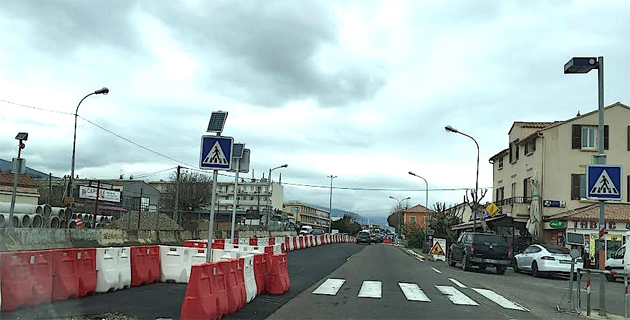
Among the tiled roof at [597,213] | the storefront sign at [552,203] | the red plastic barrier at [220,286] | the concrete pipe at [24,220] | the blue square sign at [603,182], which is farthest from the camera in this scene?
the storefront sign at [552,203]

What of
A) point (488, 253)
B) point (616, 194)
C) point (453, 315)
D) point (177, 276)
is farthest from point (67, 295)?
point (488, 253)

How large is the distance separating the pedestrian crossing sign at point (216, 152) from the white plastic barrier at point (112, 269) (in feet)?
8.61

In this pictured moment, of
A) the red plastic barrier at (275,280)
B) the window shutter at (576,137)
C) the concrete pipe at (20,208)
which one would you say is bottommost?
the red plastic barrier at (275,280)

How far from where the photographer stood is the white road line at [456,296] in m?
12.5

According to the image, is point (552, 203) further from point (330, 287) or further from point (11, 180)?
point (11, 180)

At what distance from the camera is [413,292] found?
14.2 meters

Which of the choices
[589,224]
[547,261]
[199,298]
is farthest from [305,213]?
[199,298]

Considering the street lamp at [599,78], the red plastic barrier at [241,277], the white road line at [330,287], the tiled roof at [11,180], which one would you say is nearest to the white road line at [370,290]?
the white road line at [330,287]

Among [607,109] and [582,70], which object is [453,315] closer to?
[582,70]

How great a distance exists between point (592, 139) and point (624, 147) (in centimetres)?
190

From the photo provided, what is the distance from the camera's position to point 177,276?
45.4 ft

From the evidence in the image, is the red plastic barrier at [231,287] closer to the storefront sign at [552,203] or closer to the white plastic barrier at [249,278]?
the white plastic barrier at [249,278]

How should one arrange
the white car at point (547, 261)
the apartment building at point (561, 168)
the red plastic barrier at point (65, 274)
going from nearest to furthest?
the red plastic barrier at point (65, 274) < the white car at point (547, 261) < the apartment building at point (561, 168)

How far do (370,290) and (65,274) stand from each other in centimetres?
704
